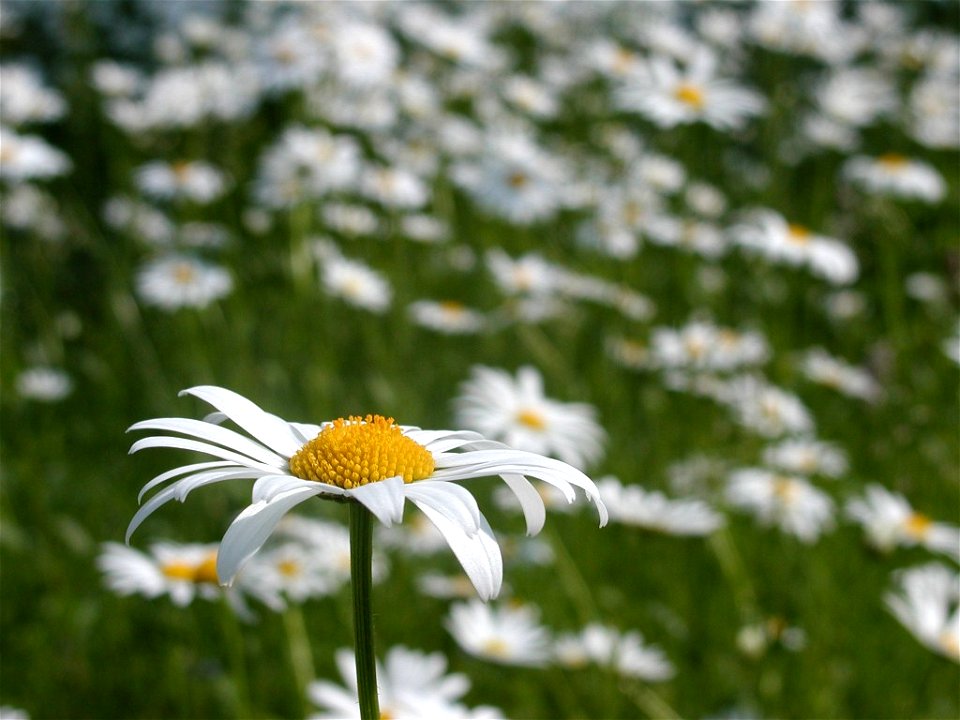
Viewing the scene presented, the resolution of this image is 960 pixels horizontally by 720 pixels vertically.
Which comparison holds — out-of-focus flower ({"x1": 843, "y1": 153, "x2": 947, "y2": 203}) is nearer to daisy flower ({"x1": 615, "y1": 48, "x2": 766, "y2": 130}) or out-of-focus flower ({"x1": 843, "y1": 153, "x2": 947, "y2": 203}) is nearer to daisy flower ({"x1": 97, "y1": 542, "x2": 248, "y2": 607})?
daisy flower ({"x1": 615, "y1": 48, "x2": 766, "y2": 130})

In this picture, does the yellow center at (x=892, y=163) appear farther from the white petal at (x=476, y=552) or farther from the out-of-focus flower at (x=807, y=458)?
the white petal at (x=476, y=552)

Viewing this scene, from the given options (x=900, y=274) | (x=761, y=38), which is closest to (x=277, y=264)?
(x=761, y=38)

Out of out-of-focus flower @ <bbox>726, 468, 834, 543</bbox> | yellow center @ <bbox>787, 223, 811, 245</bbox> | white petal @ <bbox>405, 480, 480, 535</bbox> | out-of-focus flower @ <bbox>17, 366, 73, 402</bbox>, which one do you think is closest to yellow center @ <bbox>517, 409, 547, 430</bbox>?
out-of-focus flower @ <bbox>726, 468, 834, 543</bbox>

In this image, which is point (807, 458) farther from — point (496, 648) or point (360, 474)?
point (360, 474)

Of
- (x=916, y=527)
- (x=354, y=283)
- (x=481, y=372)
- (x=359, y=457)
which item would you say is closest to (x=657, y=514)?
(x=481, y=372)

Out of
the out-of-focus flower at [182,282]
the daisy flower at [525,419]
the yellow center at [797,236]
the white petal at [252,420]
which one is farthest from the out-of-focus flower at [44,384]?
the white petal at [252,420]
